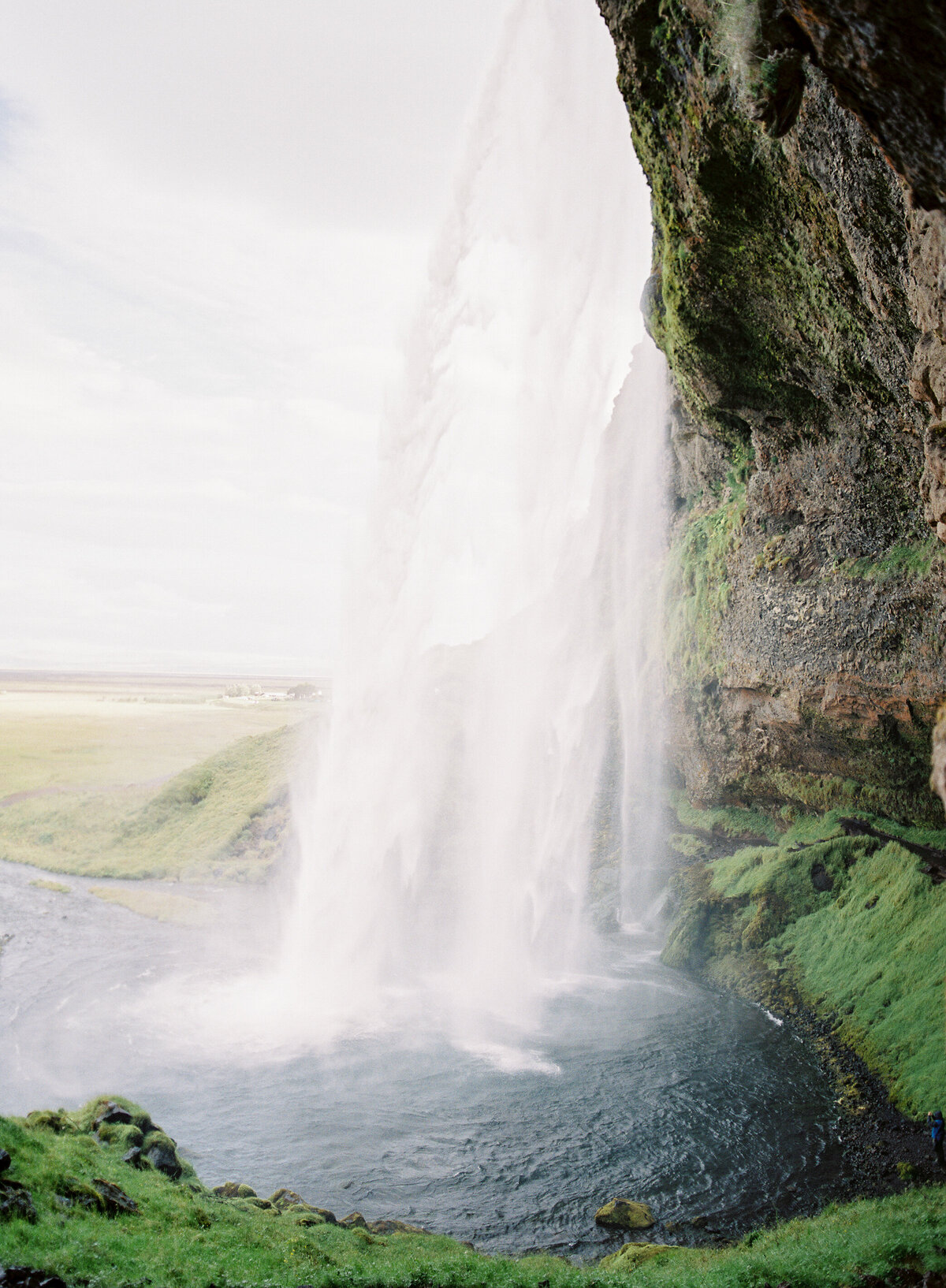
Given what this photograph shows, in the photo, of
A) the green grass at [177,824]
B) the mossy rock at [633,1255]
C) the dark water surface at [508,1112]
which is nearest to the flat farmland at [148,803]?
the green grass at [177,824]

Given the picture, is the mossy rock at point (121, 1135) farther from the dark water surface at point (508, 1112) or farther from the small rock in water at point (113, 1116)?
the dark water surface at point (508, 1112)

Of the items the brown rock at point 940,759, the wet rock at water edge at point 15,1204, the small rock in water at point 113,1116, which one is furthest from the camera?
the small rock in water at point 113,1116

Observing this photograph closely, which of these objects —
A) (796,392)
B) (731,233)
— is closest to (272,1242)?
(731,233)

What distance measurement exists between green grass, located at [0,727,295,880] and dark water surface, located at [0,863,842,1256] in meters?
22.1

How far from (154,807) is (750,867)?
44.8 m

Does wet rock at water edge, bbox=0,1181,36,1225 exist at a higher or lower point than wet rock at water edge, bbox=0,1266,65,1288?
lower

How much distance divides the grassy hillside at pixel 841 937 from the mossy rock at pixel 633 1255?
340 inches

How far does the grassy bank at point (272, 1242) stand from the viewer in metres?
10.2

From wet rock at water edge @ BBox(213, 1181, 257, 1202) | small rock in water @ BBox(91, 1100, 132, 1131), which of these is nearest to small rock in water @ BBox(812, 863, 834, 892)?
wet rock at water edge @ BBox(213, 1181, 257, 1202)

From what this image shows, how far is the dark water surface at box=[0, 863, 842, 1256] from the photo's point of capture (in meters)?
16.0

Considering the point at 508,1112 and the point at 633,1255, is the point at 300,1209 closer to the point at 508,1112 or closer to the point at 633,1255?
the point at 633,1255

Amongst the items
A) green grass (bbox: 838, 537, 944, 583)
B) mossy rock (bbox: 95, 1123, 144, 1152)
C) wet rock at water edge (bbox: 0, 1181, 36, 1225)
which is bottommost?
mossy rock (bbox: 95, 1123, 144, 1152)

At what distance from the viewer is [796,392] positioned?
18250mm

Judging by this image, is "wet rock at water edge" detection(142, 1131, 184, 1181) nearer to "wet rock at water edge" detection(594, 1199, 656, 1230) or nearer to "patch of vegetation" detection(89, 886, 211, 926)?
"wet rock at water edge" detection(594, 1199, 656, 1230)
